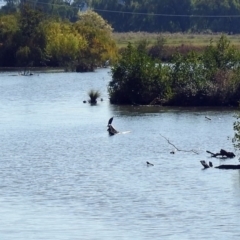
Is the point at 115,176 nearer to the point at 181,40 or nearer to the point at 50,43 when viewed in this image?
the point at 50,43

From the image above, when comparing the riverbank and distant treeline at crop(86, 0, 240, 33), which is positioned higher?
distant treeline at crop(86, 0, 240, 33)

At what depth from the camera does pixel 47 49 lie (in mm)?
83188

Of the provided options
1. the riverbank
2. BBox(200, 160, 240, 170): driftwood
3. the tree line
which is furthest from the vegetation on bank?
the riverbank

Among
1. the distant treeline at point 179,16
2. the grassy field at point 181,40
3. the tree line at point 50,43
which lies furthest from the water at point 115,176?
the distant treeline at point 179,16

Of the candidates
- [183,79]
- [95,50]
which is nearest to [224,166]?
[183,79]

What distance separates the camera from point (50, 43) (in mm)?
83438

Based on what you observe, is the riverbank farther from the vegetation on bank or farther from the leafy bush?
the vegetation on bank

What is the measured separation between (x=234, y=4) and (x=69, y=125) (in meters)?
93.8

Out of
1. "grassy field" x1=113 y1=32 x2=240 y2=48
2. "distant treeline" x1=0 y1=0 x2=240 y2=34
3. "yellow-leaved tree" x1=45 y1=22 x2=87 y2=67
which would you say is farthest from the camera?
"distant treeline" x1=0 y1=0 x2=240 y2=34

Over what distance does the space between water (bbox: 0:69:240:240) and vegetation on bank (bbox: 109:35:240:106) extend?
129 centimetres

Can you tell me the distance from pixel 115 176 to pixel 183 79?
18.3m

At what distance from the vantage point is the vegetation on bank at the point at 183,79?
146ft

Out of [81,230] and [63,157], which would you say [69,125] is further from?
[81,230]

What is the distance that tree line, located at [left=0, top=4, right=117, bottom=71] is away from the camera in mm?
79875
